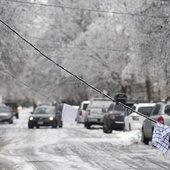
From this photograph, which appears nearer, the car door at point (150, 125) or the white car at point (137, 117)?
the car door at point (150, 125)

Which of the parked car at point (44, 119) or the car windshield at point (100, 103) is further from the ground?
the car windshield at point (100, 103)

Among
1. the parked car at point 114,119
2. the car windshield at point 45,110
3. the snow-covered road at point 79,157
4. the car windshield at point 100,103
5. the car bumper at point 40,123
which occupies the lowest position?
the snow-covered road at point 79,157

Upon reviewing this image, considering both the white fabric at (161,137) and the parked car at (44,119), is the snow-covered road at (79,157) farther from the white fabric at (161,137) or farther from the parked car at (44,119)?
the parked car at (44,119)

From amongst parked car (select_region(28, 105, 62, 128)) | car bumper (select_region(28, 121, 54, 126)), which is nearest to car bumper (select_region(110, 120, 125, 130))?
parked car (select_region(28, 105, 62, 128))

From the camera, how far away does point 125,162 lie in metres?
15.3

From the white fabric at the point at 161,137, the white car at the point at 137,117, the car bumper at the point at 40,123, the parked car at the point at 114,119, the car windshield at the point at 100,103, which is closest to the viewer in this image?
the white fabric at the point at 161,137

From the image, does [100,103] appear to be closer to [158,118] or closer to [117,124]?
[117,124]

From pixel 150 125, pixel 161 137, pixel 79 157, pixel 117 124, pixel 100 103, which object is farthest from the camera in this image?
pixel 100 103

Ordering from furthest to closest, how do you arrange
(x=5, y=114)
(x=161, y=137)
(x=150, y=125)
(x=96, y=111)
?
(x=5, y=114) → (x=96, y=111) → (x=150, y=125) → (x=161, y=137)

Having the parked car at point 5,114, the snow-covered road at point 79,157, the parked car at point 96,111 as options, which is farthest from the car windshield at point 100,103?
the snow-covered road at point 79,157

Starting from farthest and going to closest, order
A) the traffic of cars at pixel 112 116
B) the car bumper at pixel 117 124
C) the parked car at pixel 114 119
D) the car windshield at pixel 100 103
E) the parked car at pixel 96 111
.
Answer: the car windshield at pixel 100 103, the parked car at pixel 96 111, the car bumper at pixel 117 124, the parked car at pixel 114 119, the traffic of cars at pixel 112 116

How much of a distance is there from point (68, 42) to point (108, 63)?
363 inches

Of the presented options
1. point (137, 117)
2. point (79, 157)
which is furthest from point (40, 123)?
point (79, 157)

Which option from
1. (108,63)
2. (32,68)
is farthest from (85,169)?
(32,68)
